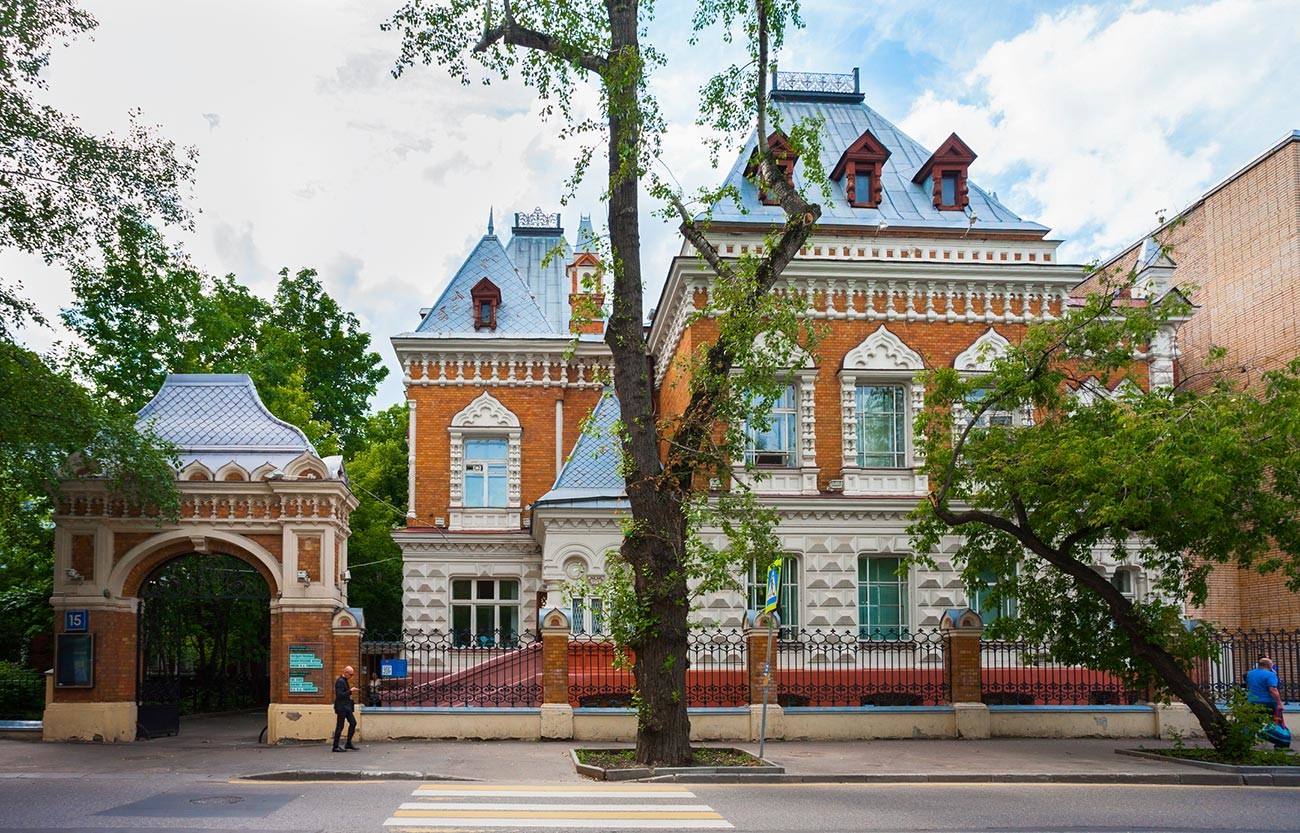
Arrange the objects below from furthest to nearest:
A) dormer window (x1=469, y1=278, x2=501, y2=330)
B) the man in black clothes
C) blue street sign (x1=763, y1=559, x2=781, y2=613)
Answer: dormer window (x1=469, y1=278, x2=501, y2=330) → the man in black clothes → blue street sign (x1=763, y1=559, x2=781, y2=613)

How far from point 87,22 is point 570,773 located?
13.1 meters

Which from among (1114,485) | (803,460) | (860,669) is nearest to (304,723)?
(860,669)

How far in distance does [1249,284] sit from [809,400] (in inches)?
566

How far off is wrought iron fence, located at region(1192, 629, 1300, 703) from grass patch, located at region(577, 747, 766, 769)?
9.19 metres

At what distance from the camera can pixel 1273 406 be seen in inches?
695

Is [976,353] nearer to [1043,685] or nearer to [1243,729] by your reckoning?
[1043,685]

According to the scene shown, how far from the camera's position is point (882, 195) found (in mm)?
29719

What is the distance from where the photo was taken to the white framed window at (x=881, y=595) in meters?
26.4

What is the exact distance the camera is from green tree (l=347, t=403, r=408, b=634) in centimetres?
4338

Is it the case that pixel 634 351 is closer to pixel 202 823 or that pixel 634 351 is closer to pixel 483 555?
pixel 202 823

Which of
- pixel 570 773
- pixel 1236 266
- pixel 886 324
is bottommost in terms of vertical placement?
pixel 570 773

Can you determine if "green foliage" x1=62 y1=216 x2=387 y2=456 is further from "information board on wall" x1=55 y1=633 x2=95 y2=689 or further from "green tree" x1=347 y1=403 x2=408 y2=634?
"information board on wall" x1=55 y1=633 x2=95 y2=689

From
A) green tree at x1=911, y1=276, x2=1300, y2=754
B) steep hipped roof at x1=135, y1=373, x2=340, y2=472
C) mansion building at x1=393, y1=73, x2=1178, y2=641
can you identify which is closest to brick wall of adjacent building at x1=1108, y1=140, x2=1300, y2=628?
mansion building at x1=393, y1=73, x2=1178, y2=641

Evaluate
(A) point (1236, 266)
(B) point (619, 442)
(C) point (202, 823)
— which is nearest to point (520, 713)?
(B) point (619, 442)
